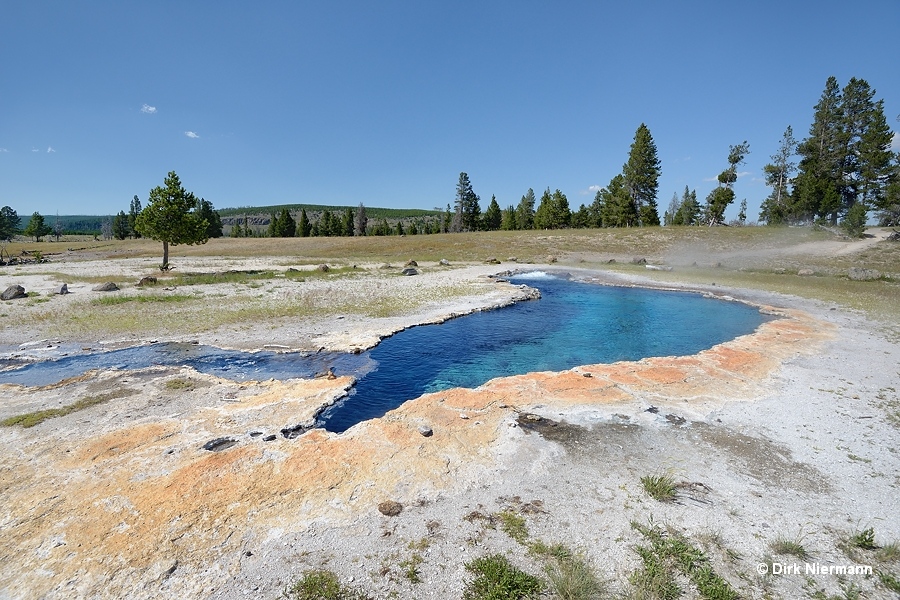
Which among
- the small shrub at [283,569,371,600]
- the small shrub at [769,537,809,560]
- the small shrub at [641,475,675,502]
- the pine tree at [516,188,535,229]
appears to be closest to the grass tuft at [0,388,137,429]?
the small shrub at [283,569,371,600]

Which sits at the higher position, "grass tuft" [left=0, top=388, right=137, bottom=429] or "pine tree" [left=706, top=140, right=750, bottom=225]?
"pine tree" [left=706, top=140, right=750, bottom=225]

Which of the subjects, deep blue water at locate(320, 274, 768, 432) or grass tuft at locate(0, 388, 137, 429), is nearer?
grass tuft at locate(0, 388, 137, 429)

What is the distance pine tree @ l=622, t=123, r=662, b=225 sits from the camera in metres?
76.2

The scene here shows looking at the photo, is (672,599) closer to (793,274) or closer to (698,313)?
(698,313)

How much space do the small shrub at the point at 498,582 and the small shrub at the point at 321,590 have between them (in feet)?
4.50

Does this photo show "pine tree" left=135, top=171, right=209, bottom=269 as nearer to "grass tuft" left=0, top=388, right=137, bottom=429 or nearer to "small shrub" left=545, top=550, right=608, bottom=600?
"grass tuft" left=0, top=388, right=137, bottom=429

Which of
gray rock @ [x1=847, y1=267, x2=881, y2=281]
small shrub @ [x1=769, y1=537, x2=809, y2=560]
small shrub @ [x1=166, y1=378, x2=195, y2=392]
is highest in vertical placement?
gray rock @ [x1=847, y1=267, x2=881, y2=281]

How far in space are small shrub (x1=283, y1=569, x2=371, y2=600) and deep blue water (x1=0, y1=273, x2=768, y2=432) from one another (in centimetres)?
474

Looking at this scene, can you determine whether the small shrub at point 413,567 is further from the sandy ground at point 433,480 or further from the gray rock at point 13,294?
the gray rock at point 13,294

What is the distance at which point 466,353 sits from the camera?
54.9 feet

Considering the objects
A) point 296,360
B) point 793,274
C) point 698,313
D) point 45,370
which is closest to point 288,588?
point 296,360

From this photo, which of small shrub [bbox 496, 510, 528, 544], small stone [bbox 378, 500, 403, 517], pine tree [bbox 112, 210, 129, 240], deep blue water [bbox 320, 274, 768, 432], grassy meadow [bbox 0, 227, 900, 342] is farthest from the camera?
pine tree [bbox 112, 210, 129, 240]

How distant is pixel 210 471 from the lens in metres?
7.41

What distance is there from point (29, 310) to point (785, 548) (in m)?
32.0
